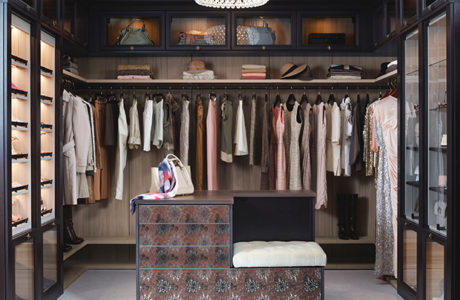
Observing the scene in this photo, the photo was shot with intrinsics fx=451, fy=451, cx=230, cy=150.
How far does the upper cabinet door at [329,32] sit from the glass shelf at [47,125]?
2.78m

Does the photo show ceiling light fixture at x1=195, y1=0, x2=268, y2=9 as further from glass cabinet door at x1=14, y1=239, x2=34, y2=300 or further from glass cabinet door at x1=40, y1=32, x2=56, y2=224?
glass cabinet door at x1=14, y1=239, x2=34, y2=300

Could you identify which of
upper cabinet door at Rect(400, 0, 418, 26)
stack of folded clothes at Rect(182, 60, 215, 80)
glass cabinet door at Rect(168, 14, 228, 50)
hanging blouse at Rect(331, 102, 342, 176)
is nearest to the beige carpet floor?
hanging blouse at Rect(331, 102, 342, 176)

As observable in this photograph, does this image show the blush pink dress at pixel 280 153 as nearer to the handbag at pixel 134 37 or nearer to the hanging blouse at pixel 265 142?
the hanging blouse at pixel 265 142

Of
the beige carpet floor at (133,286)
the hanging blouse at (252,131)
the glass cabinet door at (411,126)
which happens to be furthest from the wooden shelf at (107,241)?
the glass cabinet door at (411,126)

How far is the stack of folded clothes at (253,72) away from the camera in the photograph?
5.21m

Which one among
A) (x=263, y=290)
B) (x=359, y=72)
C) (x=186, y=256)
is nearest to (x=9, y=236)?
(x=186, y=256)

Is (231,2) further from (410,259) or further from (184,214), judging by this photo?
(410,259)

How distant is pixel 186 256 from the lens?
3.52m

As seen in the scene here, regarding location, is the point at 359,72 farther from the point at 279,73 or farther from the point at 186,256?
the point at 186,256

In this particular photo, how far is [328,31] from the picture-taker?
5.37 meters

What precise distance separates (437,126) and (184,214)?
2.02 metres

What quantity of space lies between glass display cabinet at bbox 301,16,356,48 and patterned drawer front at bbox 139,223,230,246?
8.93 ft

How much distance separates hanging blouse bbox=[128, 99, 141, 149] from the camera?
207 inches

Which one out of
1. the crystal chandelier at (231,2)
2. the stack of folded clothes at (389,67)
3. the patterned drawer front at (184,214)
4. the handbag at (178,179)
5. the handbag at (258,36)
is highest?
the handbag at (258,36)
